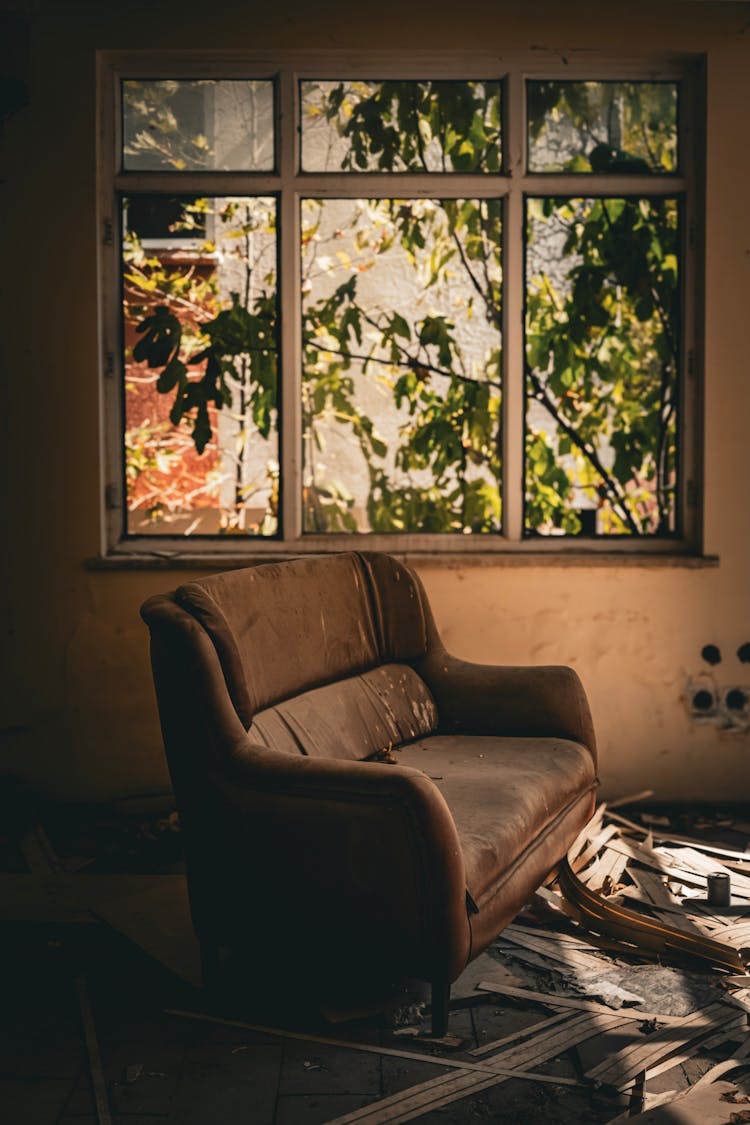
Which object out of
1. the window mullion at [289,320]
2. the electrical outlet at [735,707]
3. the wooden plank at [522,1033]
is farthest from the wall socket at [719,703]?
the wooden plank at [522,1033]

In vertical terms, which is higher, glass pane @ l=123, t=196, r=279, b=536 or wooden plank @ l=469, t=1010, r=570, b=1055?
glass pane @ l=123, t=196, r=279, b=536

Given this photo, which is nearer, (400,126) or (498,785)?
(498,785)

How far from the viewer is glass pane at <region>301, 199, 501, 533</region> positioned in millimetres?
5133

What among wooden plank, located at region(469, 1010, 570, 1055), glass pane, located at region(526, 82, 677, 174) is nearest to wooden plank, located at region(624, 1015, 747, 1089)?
wooden plank, located at region(469, 1010, 570, 1055)

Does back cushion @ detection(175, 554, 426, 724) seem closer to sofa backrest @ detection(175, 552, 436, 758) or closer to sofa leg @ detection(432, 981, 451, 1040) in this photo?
sofa backrest @ detection(175, 552, 436, 758)

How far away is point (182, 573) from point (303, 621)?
1.36 meters

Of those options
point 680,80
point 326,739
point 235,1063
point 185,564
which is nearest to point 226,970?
point 235,1063

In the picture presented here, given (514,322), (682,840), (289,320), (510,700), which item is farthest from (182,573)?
(682,840)

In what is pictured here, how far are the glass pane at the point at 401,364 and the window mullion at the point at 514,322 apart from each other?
58 mm

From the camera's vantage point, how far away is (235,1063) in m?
2.88

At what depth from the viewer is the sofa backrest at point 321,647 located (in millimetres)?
3449

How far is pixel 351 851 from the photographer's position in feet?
9.82

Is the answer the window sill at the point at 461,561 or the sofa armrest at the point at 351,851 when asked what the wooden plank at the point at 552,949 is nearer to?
the sofa armrest at the point at 351,851

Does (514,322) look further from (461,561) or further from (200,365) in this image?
(200,365)
